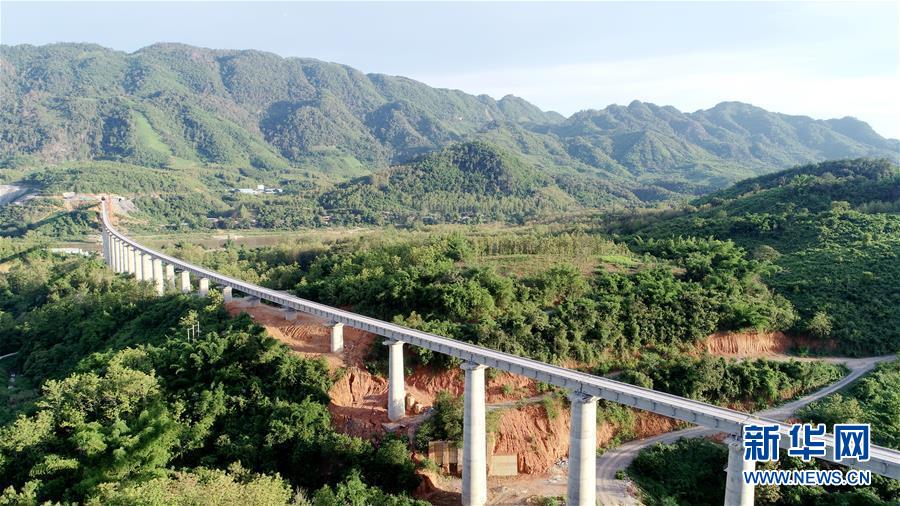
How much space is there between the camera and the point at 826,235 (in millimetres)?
69188

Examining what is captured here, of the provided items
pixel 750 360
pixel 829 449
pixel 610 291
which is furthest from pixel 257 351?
pixel 750 360

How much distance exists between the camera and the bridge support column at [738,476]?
2568 centimetres

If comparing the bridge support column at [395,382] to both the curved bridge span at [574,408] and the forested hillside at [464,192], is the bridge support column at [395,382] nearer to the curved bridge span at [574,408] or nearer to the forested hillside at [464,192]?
the curved bridge span at [574,408]

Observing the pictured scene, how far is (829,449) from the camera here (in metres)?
24.3

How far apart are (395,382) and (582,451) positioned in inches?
560

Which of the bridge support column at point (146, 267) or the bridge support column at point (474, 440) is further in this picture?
the bridge support column at point (146, 267)

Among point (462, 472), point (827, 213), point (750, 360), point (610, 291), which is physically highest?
point (827, 213)

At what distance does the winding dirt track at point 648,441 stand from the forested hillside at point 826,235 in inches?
93.7

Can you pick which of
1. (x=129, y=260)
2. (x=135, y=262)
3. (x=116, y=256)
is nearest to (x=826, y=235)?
(x=135, y=262)

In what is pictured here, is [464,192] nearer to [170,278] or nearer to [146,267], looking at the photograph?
[170,278]

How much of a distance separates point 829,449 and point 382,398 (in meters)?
27.1

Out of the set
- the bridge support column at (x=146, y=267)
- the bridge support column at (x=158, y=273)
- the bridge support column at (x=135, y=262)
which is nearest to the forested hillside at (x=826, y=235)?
the bridge support column at (x=158, y=273)

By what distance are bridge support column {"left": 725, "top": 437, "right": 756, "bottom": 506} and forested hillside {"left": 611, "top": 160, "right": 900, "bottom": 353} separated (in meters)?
30.1

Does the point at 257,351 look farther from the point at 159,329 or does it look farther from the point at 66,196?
the point at 66,196
